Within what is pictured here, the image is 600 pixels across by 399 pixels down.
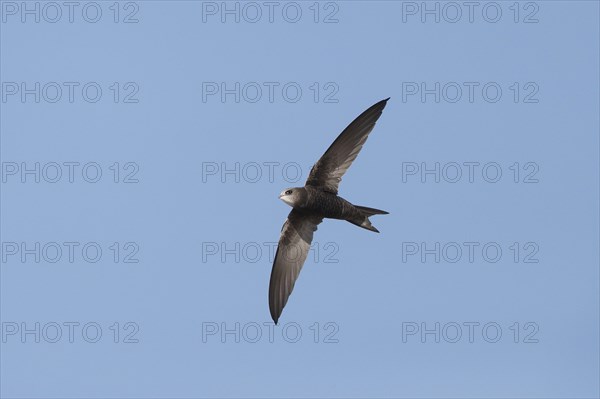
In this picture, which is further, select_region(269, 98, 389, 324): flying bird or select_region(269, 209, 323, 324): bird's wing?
select_region(269, 209, 323, 324): bird's wing

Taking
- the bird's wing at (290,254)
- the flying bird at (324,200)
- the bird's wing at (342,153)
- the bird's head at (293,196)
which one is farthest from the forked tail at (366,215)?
the bird's head at (293,196)

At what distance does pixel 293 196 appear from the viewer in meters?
9.60

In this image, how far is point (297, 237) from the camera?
400 inches

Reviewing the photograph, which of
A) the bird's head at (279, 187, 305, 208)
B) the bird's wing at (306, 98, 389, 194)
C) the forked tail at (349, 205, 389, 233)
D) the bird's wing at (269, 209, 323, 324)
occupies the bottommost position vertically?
the bird's wing at (269, 209, 323, 324)

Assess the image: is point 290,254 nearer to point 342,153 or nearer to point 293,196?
point 293,196

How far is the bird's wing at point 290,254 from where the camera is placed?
10023 millimetres

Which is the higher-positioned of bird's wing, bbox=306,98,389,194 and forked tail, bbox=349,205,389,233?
bird's wing, bbox=306,98,389,194

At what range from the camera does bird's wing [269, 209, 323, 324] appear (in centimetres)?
1002

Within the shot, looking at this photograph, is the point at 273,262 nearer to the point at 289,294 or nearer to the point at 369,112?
the point at 289,294

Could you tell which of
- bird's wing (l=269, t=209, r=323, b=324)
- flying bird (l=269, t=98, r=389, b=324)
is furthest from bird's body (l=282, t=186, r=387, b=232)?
bird's wing (l=269, t=209, r=323, b=324)

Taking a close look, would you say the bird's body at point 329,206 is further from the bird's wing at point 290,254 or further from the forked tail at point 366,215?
the bird's wing at point 290,254

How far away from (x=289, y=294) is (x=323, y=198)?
3.68ft

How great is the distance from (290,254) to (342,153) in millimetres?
1250

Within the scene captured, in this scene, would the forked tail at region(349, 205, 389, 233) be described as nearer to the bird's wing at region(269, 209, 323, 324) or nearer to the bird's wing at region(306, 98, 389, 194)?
the bird's wing at region(306, 98, 389, 194)
